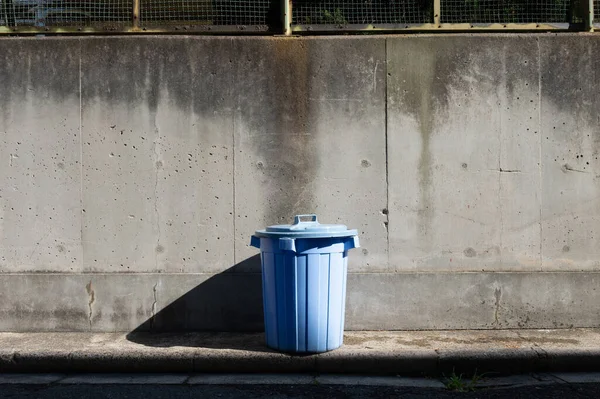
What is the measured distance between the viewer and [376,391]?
511 centimetres

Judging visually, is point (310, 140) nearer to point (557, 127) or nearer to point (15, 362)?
point (557, 127)

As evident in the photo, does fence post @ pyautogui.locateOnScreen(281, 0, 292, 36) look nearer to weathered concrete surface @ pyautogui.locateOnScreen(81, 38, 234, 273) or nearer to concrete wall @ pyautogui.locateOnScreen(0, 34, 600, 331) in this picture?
concrete wall @ pyautogui.locateOnScreen(0, 34, 600, 331)

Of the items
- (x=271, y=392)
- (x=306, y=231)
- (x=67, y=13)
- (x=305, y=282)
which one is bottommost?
(x=271, y=392)

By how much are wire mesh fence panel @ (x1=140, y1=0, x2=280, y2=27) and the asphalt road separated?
3.58 metres

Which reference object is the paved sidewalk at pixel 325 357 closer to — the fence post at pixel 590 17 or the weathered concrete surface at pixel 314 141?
the weathered concrete surface at pixel 314 141

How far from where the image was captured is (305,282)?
5.56m

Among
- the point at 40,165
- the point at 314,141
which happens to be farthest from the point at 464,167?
the point at 40,165

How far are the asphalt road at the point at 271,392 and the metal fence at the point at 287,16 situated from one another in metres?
3.48

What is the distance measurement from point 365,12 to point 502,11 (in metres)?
1.36

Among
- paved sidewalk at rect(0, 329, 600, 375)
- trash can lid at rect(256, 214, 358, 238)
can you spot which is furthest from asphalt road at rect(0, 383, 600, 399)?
trash can lid at rect(256, 214, 358, 238)

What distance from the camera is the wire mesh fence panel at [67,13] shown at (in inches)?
270

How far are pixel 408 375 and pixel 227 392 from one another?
1.50 meters

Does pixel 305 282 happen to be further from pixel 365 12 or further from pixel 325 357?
pixel 365 12

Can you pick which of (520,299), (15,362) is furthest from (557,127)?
(15,362)
